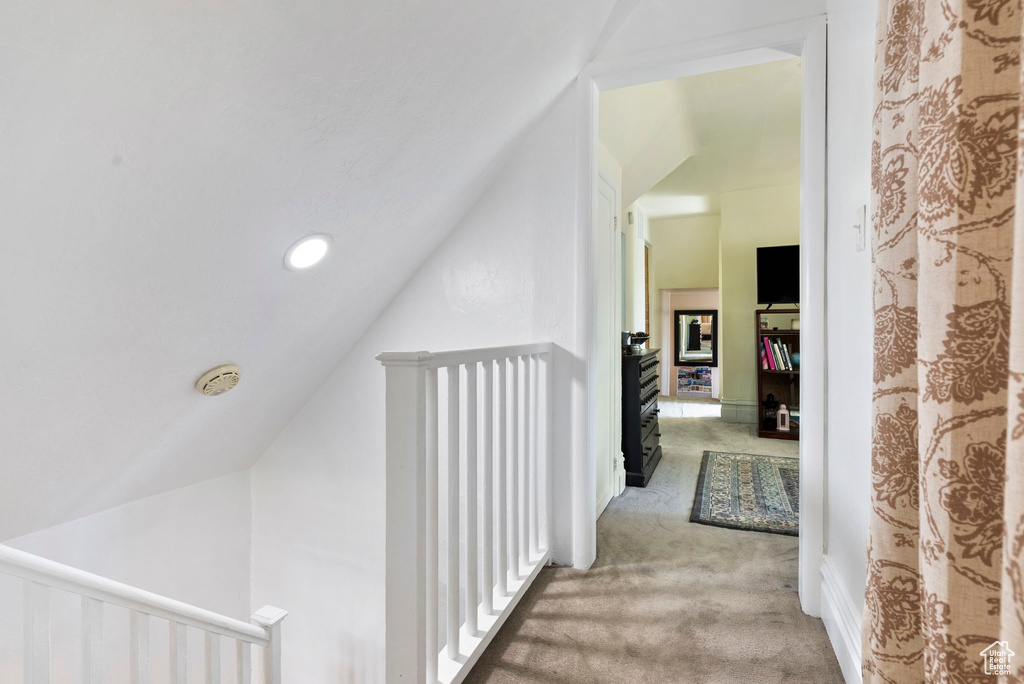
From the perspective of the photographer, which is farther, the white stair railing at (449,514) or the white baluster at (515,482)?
the white baluster at (515,482)

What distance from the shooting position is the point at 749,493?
3084 millimetres

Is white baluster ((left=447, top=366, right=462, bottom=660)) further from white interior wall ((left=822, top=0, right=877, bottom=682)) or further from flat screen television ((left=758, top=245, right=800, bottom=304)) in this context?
flat screen television ((left=758, top=245, right=800, bottom=304))

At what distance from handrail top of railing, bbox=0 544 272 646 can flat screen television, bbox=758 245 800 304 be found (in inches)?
198

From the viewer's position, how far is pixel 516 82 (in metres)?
1.86

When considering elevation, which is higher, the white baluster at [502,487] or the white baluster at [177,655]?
the white baluster at [502,487]

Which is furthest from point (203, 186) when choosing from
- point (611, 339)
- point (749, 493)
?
point (749, 493)

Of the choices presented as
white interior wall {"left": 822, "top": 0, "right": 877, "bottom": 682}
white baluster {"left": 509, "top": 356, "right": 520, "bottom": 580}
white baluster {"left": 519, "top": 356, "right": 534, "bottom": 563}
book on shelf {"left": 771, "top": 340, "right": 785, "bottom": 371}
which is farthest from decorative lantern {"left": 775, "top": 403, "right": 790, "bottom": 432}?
white baluster {"left": 509, "top": 356, "right": 520, "bottom": 580}

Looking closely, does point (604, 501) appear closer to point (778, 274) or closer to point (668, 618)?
point (668, 618)

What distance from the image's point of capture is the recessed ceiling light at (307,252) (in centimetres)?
179

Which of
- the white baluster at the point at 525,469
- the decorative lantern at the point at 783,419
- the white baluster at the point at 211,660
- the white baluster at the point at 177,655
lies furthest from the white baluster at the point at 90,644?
the decorative lantern at the point at 783,419

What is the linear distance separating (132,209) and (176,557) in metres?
2.08

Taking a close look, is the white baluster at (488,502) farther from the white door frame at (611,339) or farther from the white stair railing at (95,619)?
the white door frame at (611,339)

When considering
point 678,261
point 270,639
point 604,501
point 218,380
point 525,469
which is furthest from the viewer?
point 678,261

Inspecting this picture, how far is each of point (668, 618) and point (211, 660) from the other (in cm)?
146
